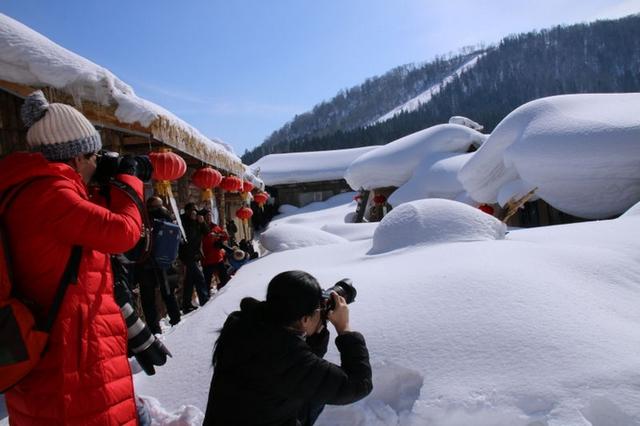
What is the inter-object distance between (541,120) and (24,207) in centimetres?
877

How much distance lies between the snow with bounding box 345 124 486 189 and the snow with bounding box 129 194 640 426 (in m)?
14.6

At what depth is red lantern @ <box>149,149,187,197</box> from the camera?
15.8 feet

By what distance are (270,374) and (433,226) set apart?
10.1ft

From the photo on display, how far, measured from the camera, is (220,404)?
1406 millimetres

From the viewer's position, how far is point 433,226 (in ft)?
13.5

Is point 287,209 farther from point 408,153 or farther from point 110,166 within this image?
point 110,166

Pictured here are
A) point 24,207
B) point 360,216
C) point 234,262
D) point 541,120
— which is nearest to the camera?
point 24,207

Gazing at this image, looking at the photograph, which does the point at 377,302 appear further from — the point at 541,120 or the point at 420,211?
the point at 541,120

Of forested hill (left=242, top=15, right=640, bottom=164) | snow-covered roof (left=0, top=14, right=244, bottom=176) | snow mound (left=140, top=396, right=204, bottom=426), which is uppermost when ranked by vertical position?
forested hill (left=242, top=15, right=640, bottom=164)

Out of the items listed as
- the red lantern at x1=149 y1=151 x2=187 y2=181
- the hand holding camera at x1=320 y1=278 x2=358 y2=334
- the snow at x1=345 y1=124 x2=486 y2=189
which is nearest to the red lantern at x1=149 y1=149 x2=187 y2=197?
the red lantern at x1=149 y1=151 x2=187 y2=181

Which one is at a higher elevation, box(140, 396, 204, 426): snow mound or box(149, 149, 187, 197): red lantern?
box(149, 149, 187, 197): red lantern

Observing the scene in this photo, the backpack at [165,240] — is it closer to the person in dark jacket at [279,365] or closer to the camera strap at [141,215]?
the camera strap at [141,215]

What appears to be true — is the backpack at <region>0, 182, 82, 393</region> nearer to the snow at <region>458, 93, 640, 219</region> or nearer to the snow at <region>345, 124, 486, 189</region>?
the snow at <region>458, 93, 640, 219</region>

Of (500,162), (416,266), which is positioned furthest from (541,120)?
(416,266)
